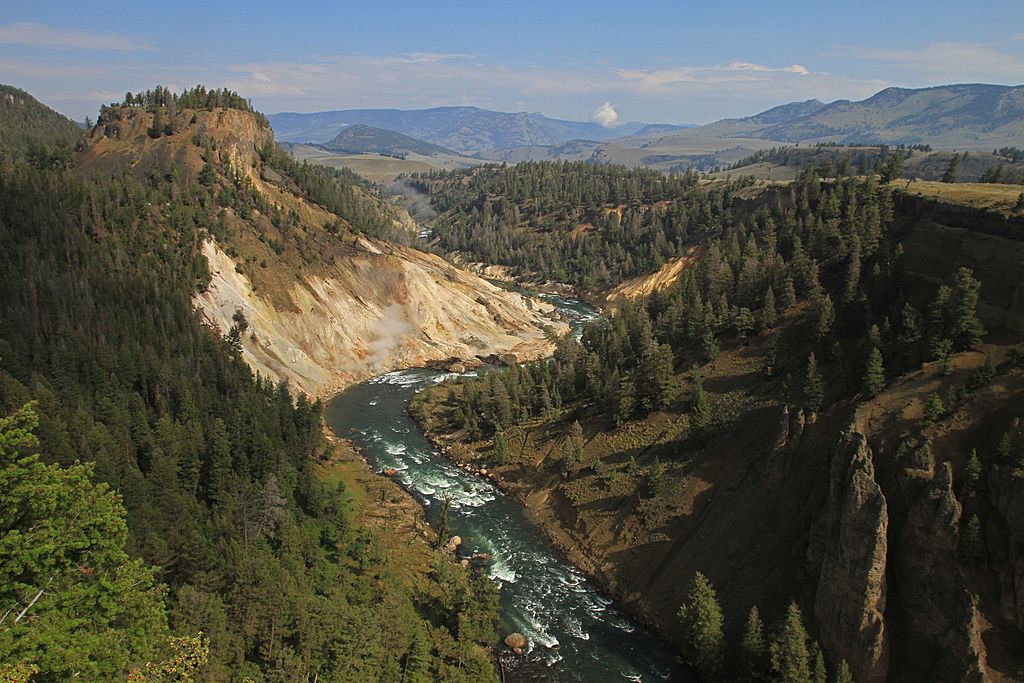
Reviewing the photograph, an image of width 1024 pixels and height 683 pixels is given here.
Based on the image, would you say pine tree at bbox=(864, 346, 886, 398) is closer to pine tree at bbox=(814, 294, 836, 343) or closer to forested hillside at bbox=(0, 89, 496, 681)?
pine tree at bbox=(814, 294, 836, 343)

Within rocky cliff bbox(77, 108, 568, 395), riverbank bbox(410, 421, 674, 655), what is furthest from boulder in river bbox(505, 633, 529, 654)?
rocky cliff bbox(77, 108, 568, 395)

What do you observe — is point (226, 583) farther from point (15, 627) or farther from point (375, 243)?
point (375, 243)

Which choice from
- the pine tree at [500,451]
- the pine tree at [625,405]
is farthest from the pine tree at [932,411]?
the pine tree at [500,451]

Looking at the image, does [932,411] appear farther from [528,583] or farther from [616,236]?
[616,236]

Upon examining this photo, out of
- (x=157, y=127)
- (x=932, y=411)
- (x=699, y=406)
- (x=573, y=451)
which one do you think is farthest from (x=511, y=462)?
(x=157, y=127)

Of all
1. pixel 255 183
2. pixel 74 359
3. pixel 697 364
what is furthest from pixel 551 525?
pixel 255 183
